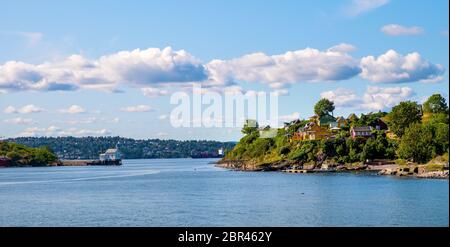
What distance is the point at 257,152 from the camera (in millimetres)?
151750

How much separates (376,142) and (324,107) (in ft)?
139

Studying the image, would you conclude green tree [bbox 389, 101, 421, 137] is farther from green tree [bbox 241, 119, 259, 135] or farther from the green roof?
green tree [bbox 241, 119, 259, 135]

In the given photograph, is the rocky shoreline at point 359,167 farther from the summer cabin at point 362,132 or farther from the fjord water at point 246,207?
the fjord water at point 246,207

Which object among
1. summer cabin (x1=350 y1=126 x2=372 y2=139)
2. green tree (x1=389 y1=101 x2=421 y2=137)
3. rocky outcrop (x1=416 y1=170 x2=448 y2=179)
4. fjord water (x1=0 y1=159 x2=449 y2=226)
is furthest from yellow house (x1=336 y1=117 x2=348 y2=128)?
fjord water (x1=0 y1=159 x2=449 y2=226)

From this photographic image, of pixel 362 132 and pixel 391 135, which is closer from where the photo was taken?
pixel 391 135

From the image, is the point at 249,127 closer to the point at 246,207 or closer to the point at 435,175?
the point at 435,175

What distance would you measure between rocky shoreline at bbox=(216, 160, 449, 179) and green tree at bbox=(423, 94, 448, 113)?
103 feet

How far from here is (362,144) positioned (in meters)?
115

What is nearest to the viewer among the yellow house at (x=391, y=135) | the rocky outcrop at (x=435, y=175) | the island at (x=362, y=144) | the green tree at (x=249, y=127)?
the rocky outcrop at (x=435, y=175)

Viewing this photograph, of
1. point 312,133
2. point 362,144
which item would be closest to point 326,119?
point 312,133

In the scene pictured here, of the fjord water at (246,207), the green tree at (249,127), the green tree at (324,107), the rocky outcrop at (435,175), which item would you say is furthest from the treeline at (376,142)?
the fjord water at (246,207)

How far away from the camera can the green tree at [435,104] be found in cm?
13302
